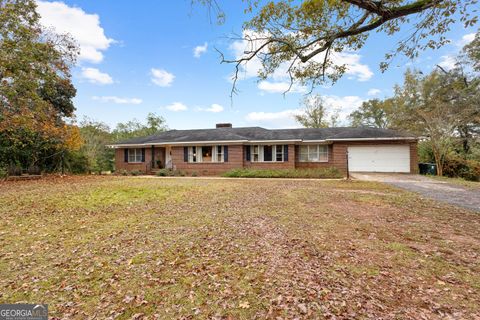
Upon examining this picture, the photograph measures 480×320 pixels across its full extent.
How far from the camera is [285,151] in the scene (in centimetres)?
1959

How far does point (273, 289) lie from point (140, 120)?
4374 cm

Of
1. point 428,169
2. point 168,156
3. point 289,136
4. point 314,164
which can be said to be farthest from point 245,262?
point 168,156

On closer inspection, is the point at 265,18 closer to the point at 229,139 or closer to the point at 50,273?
the point at 50,273

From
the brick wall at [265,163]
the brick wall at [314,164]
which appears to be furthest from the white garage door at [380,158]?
the brick wall at [314,164]

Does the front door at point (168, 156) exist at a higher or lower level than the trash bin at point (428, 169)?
higher

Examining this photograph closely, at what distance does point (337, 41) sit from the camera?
24.3ft

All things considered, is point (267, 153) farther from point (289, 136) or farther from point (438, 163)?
point (438, 163)

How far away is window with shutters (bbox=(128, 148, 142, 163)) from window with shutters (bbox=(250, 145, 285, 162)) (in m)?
11.4

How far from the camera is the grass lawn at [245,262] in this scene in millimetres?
2686

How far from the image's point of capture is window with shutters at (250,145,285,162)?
19.8 metres

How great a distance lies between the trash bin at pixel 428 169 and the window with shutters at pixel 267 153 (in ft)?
36.1

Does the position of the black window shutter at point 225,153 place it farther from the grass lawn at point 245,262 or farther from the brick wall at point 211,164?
the grass lawn at point 245,262

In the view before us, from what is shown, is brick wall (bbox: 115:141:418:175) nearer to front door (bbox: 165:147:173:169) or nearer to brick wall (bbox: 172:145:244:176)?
brick wall (bbox: 172:145:244:176)

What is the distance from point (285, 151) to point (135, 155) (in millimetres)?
14853
